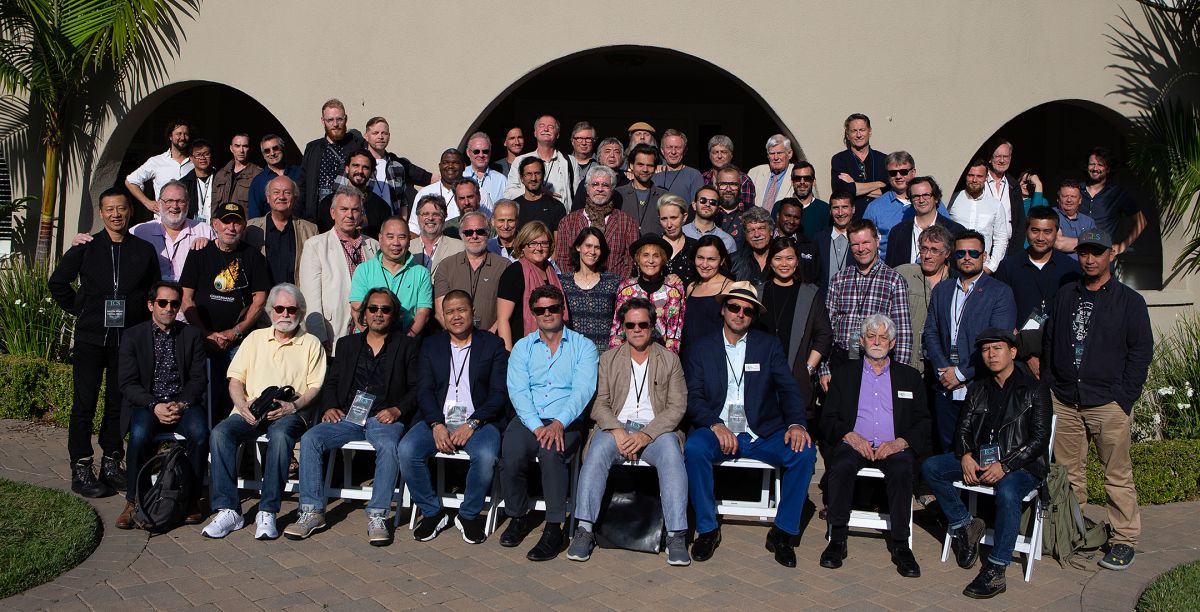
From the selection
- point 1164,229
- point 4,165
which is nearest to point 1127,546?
point 1164,229

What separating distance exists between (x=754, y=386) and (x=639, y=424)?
72 centimetres

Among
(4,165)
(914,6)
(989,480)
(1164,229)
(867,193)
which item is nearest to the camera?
(989,480)

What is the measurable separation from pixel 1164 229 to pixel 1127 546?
16.7 ft

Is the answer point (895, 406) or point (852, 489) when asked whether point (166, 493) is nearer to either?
point (852, 489)

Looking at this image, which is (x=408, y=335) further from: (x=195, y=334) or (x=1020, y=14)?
(x=1020, y=14)

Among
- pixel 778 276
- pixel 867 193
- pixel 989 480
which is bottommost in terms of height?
pixel 989 480

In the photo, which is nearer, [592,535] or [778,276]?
[592,535]

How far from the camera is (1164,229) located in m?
9.55

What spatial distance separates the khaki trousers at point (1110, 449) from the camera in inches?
223

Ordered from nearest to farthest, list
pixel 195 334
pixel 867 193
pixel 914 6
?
pixel 195 334
pixel 867 193
pixel 914 6

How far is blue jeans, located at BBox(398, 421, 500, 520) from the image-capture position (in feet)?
18.9

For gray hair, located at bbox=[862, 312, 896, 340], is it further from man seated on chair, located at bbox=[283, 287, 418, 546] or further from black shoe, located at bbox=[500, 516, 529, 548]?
man seated on chair, located at bbox=[283, 287, 418, 546]

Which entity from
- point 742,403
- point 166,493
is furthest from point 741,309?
point 166,493

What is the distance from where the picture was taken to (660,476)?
5699 millimetres
